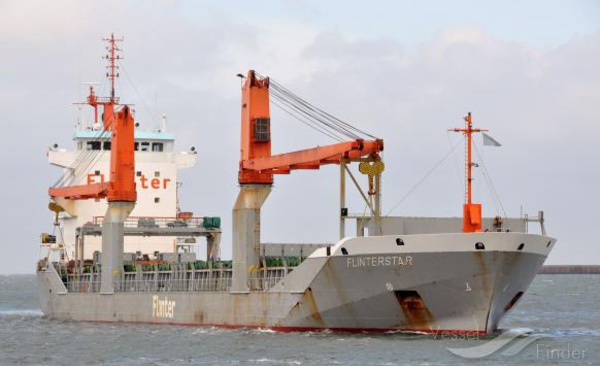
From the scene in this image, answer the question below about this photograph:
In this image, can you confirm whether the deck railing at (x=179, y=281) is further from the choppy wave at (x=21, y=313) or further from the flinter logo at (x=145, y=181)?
the choppy wave at (x=21, y=313)

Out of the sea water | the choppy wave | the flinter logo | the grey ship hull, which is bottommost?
the sea water

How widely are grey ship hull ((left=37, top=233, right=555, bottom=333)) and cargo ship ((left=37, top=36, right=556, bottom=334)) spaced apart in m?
0.04

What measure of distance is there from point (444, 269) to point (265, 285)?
312 inches

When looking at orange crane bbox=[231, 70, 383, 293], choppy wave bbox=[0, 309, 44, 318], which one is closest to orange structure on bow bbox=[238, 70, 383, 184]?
orange crane bbox=[231, 70, 383, 293]

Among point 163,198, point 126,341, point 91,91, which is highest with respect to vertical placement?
point 91,91

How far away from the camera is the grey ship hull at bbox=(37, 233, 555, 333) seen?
38.3 m

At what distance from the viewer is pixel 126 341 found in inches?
1697

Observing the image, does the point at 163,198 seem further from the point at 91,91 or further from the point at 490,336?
the point at 490,336

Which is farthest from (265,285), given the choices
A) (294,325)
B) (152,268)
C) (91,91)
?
(91,91)

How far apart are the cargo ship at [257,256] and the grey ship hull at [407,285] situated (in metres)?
0.04

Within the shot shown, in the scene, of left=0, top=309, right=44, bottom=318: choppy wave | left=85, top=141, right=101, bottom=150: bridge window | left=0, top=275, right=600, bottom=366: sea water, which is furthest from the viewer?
left=0, top=309, right=44, bottom=318: choppy wave

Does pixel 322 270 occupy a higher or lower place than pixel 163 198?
lower

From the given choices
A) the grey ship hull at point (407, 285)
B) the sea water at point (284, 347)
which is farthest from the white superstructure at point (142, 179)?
the grey ship hull at point (407, 285)

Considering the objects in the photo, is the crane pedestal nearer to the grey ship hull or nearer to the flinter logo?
the grey ship hull
